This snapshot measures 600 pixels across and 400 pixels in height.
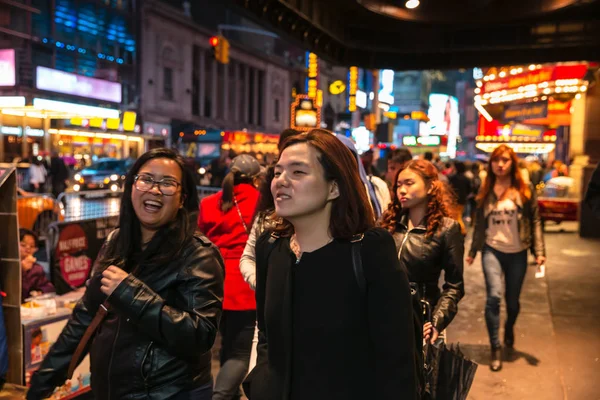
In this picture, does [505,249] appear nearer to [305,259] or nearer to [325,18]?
[305,259]

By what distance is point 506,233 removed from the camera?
6.63m

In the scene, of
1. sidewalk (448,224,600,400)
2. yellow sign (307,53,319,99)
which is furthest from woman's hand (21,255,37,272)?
yellow sign (307,53,319,99)

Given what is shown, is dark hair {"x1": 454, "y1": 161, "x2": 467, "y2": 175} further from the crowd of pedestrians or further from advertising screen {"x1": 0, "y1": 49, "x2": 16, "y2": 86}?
advertising screen {"x1": 0, "y1": 49, "x2": 16, "y2": 86}

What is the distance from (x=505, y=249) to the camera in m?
6.62

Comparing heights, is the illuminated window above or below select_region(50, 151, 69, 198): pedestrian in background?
above

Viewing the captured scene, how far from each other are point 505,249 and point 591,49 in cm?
657

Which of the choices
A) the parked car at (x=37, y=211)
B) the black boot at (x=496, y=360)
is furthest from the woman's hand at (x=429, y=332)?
the parked car at (x=37, y=211)

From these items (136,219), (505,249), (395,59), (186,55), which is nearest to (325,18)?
(395,59)

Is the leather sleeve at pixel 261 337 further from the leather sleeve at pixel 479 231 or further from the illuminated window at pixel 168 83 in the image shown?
the illuminated window at pixel 168 83

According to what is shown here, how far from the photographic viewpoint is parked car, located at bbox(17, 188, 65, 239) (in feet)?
33.5

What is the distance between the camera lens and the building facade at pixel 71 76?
2716 centimetres

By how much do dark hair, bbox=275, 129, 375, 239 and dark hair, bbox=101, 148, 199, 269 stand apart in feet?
3.07

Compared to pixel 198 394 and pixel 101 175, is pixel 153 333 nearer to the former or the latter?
pixel 198 394

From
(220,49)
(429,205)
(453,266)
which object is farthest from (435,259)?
(220,49)
